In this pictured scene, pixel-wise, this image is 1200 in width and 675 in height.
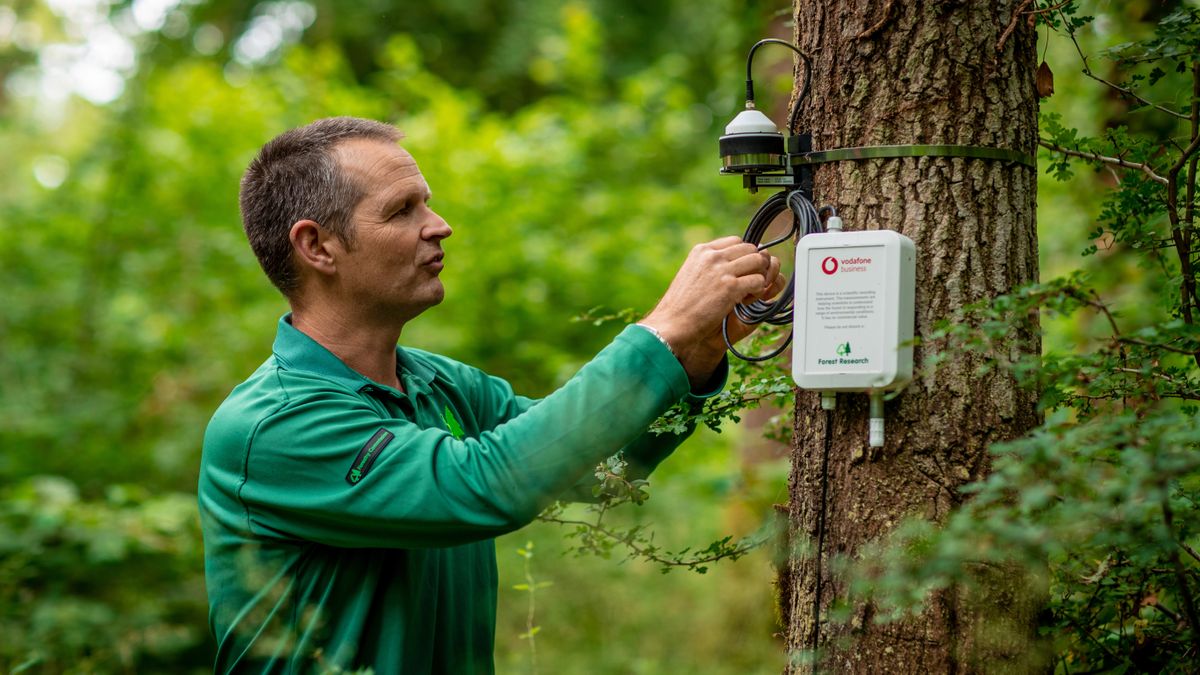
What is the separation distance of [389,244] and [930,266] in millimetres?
1240

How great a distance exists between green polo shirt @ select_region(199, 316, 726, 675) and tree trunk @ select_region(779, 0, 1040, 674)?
1.35 feet

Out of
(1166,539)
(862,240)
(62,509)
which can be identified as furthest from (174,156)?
(1166,539)

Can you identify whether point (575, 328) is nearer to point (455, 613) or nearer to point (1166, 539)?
point (455, 613)

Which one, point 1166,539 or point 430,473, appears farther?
point 430,473

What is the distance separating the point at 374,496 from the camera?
84.0 inches

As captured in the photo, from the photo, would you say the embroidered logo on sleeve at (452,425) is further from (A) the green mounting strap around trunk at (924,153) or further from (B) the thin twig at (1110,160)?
(B) the thin twig at (1110,160)

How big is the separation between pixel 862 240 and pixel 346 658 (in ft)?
4.30

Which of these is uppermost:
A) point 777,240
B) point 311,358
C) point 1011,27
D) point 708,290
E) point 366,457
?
point 1011,27

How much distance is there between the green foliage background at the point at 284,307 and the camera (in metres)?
6.03

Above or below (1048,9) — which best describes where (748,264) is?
below

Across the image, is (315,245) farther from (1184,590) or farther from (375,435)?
(1184,590)

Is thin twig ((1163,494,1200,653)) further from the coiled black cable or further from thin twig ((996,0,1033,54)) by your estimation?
thin twig ((996,0,1033,54))

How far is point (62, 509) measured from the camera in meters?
5.79

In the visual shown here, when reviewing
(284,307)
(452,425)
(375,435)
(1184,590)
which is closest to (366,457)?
(375,435)
